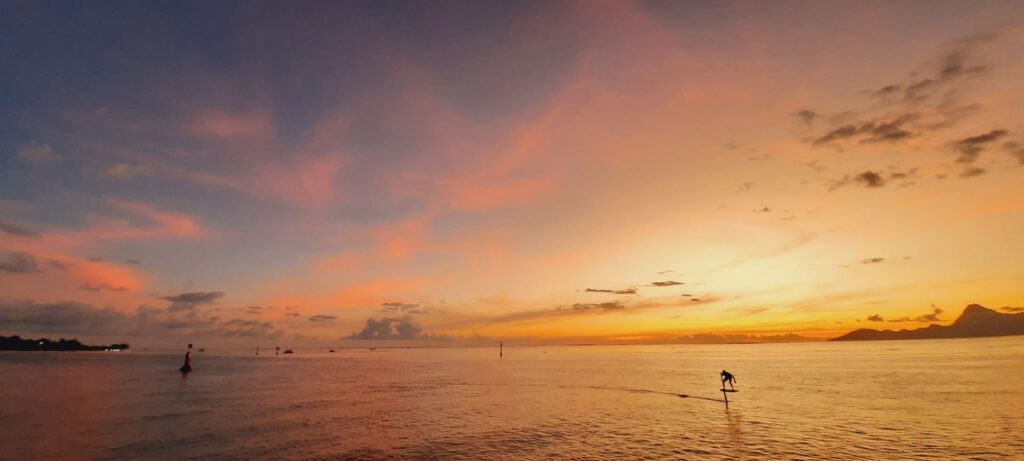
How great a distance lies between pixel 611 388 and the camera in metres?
71.6

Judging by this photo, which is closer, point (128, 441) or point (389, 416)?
point (128, 441)

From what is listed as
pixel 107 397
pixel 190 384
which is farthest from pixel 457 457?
pixel 190 384

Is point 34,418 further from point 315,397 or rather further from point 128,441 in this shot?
point 315,397

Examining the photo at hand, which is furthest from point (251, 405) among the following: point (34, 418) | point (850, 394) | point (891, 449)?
point (850, 394)

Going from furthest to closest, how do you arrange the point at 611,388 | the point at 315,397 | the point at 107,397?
the point at 611,388, the point at 315,397, the point at 107,397

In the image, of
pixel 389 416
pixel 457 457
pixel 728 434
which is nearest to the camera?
pixel 457 457

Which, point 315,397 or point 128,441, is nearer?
point 128,441

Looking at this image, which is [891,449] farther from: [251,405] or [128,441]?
[251,405]

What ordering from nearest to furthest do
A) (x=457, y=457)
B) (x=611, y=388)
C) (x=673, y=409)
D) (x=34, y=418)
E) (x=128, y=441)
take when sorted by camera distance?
(x=457, y=457), (x=128, y=441), (x=34, y=418), (x=673, y=409), (x=611, y=388)

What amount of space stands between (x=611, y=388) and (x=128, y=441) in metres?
56.9

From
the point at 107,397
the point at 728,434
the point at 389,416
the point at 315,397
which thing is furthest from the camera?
the point at 315,397

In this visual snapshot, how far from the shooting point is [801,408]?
49.0m

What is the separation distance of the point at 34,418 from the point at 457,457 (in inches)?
1556

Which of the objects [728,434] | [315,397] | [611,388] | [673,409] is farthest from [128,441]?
[611,388]
